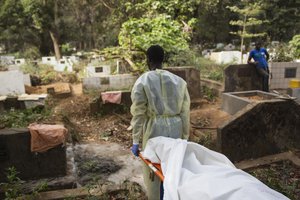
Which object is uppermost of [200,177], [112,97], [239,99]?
[200,177]

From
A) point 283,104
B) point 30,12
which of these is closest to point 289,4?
point 30,12

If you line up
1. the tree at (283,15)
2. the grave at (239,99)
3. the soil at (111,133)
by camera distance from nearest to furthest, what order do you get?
the soil at (111,133), the grave at (239,99), the tree at (283,15)

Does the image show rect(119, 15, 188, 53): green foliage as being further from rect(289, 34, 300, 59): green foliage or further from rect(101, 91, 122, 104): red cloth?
rect(289, 34, 300, 59): green foliage

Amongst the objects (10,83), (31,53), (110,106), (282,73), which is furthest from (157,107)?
(31,53)

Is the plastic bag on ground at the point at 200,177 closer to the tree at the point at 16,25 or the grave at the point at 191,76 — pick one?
the grave at the point at 191,76

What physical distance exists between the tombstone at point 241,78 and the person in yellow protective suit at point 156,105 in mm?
5554

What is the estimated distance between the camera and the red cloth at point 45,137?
13.5 ft

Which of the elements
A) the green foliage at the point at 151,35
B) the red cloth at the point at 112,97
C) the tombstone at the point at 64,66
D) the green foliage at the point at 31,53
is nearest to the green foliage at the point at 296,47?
the green foliage at the point at 151,35

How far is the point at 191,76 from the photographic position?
8.38 metres

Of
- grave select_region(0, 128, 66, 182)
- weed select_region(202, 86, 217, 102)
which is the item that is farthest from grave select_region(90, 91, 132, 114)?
grave select_region(0, 128, 66, 182)

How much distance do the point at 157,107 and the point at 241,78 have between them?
6.14m

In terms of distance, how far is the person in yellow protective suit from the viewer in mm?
2945

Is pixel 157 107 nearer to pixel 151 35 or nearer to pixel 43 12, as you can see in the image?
pixel 151 35

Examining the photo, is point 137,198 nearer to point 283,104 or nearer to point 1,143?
point 1,143
